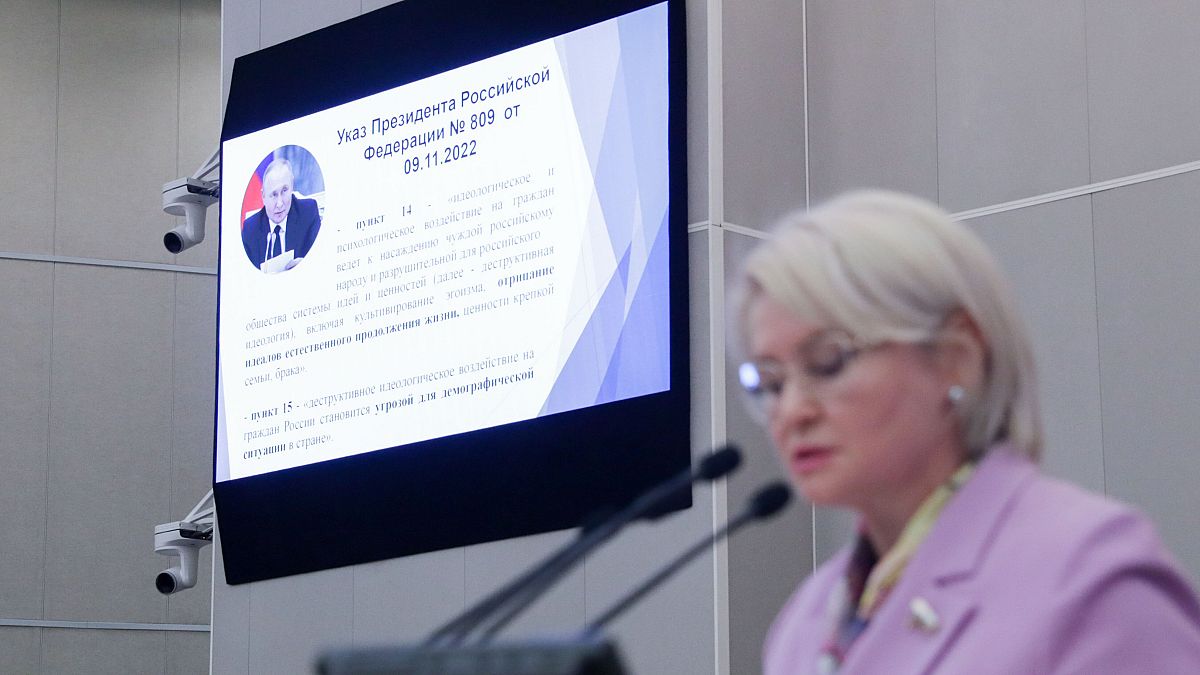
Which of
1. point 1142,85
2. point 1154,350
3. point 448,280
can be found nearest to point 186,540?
point 448,280

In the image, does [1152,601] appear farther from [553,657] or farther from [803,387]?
[553,657]

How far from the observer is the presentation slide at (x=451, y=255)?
501 centimetres

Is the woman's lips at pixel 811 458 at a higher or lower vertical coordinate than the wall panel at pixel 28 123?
lower

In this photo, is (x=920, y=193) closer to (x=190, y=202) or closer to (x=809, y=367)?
(x=190, y=202)

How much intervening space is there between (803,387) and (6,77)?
862 centimetres

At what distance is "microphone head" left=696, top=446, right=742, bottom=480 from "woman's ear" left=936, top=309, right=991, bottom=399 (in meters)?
0.23

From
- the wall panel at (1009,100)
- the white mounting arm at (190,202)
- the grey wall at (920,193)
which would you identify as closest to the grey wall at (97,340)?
the white mounting arm at (190,202)

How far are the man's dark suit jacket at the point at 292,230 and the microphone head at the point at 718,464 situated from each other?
4.46 m

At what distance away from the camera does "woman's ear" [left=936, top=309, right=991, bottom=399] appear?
141 cm

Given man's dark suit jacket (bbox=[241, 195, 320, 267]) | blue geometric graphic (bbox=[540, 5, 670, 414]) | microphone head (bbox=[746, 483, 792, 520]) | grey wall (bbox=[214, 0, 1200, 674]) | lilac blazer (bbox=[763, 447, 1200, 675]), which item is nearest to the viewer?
lilac blazer (bbox=[763, 447, 1200, 675])

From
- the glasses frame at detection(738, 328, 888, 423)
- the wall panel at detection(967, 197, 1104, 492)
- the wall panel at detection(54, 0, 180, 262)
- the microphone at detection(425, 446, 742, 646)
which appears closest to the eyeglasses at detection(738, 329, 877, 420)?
the glasses frame at detection(738, 328, 888, 423)

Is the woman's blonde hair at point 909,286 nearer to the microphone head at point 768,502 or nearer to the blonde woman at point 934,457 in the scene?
the blonde woman at point 934,457

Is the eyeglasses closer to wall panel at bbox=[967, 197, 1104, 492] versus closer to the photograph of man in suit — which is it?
wall panel at bbox=[967, 197, 1104, 492]

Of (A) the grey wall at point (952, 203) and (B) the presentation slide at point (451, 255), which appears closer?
(A) the grey wall at point (952, 203)
